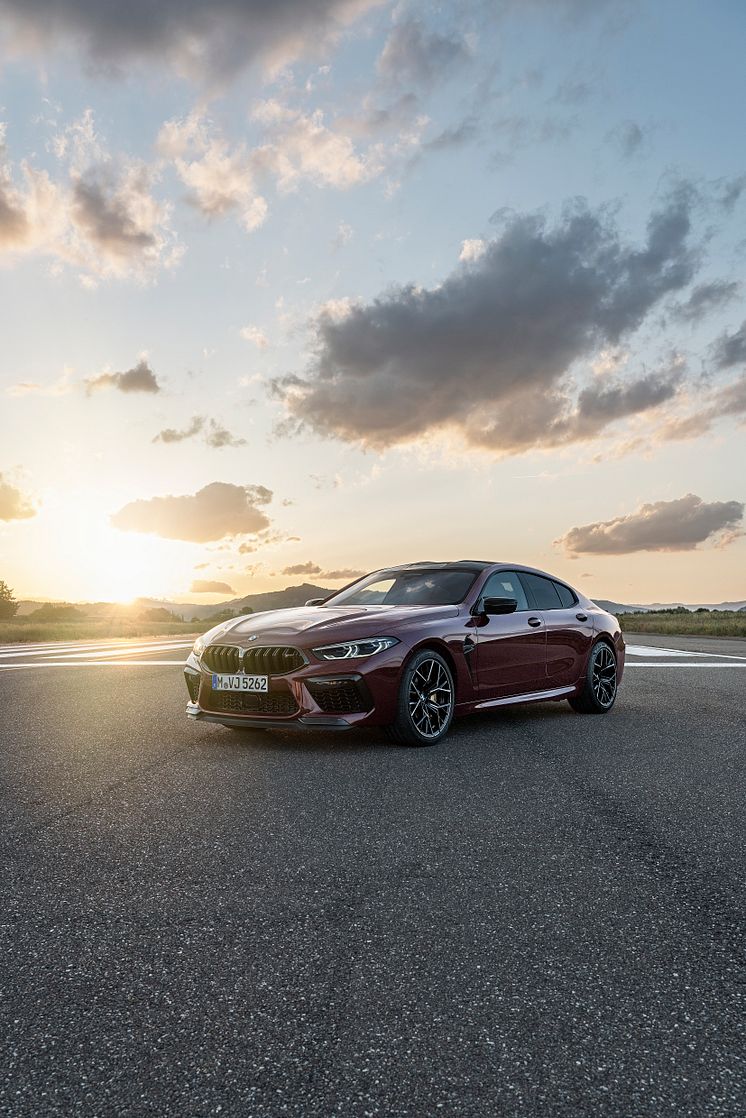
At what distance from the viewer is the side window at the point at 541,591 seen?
8.59 metres

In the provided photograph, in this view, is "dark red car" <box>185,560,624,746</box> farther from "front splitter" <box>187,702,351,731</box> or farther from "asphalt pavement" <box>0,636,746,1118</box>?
"asphalt pavement" <box>0,636,746,1118</box>

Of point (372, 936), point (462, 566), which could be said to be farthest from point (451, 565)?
point (372, 936)

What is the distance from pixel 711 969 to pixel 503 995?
0.70 meters

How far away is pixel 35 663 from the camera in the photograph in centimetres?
1538

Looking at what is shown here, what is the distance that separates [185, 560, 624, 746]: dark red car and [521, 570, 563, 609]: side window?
14 mm

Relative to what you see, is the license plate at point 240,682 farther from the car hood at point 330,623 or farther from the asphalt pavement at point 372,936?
the asphalt pavement at point 372,936

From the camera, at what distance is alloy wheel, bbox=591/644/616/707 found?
8.84 metres

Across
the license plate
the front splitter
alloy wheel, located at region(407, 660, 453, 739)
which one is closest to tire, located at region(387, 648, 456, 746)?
alloy wheel, located at region(407, 660, 453, 739)

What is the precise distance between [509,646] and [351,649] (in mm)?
1839

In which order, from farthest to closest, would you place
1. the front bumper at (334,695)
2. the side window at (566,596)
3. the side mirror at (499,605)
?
the side window at (566,596), the side mirror at (499,605), the front bumper at (334,695)

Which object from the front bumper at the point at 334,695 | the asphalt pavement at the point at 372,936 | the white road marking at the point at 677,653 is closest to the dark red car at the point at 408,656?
the front bumper at the point at 334,695

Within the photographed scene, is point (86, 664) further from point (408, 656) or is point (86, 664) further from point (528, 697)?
point (408, 656)

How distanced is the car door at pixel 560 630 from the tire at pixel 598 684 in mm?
137

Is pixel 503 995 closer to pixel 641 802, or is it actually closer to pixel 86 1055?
pixel 86 1055
